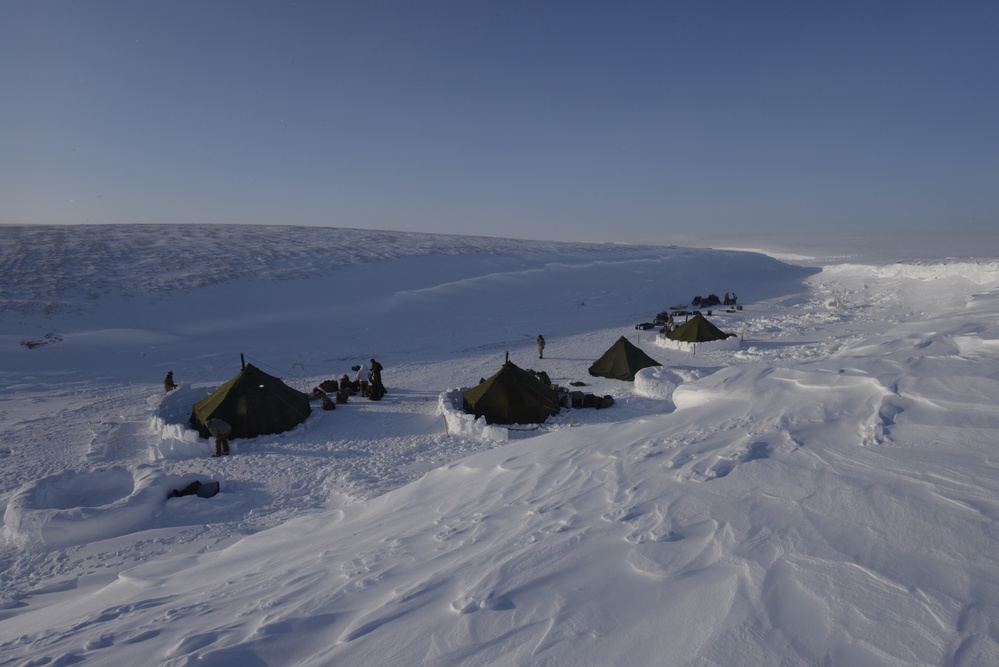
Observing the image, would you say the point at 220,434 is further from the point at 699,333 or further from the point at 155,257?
the point at 155,257

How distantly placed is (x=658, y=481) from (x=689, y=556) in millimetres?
1739

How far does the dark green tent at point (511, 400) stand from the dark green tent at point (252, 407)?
5.03 metres

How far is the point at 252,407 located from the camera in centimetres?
1368

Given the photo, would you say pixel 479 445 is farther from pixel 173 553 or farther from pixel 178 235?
pixel 178 235

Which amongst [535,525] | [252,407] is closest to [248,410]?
[252,407]

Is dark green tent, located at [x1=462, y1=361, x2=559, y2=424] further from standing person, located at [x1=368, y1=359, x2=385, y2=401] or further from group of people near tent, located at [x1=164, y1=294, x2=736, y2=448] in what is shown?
standing person, located at [x1=368, y1=359, x2=385, y2=401]

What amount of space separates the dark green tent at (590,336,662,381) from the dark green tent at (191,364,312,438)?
10.4 meters

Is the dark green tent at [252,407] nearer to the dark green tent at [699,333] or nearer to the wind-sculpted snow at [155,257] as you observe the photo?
the dark green tent at [699,333]

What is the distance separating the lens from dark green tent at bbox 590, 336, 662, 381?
18.2 m

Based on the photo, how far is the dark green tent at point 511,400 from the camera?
13883 mm

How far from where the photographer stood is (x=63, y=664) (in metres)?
3.76

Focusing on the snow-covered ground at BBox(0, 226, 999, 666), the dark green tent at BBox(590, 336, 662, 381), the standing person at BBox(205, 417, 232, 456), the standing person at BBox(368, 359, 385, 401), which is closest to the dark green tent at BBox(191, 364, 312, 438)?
the snow-covered ground at BBox(0, 226, 999, 666)

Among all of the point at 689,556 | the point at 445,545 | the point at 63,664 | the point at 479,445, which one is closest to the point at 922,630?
the point at 689,556

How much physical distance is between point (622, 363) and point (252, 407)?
12240mm
